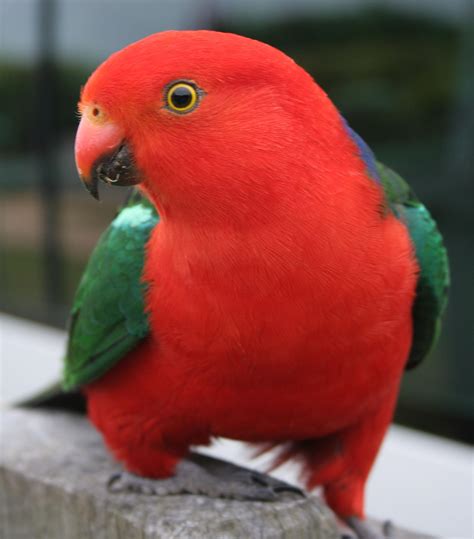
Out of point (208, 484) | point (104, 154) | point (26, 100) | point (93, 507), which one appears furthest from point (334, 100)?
point (104, 154)

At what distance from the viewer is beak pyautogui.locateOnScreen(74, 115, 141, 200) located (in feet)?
4.65

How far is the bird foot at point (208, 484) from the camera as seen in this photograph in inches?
75.3

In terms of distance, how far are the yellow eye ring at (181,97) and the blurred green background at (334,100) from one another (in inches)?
118

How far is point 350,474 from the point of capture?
208cm

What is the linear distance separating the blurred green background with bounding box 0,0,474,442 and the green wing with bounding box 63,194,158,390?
254cm

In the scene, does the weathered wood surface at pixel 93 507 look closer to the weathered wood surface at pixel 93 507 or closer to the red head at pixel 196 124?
the weathered wood surface at pixel 93 507

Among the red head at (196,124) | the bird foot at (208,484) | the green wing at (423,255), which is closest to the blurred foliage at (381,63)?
the green wing at (423,255)

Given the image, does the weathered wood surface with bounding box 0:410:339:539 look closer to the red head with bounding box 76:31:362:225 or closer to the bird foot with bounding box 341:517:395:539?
the bird foot with bounding box 341:517:395:539

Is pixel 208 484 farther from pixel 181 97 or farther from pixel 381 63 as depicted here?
pixel 381 63

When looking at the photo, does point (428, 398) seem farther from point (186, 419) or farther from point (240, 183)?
point (240, 183)

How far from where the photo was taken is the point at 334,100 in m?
4.29

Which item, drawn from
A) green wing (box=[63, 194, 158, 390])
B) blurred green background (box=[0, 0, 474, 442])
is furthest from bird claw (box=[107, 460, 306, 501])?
blurred green background (box=[0, 0, 474, 442])

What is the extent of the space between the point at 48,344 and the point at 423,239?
3.58 m

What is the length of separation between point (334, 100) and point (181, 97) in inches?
119
